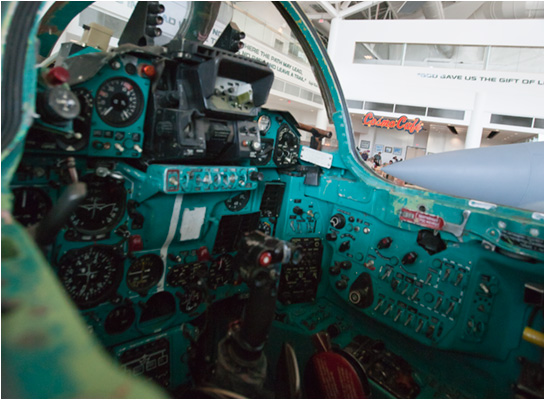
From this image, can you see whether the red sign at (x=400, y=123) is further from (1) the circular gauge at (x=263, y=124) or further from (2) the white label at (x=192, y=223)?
(2) the white label at (x=192, y=223)

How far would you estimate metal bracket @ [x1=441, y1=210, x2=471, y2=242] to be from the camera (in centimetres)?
212

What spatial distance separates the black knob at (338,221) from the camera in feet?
9.80

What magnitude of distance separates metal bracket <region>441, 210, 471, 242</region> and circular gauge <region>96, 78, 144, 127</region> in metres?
2.14

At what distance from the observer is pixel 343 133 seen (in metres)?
2.99

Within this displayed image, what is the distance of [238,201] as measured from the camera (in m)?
2.79

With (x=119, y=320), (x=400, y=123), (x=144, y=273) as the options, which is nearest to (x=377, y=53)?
(x=400, y=123)

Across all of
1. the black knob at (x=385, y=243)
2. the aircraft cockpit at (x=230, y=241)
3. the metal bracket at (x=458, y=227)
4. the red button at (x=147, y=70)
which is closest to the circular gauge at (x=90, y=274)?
the aircraft cockpit at (x=230, y=241)

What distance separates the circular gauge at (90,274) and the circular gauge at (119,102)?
80cm

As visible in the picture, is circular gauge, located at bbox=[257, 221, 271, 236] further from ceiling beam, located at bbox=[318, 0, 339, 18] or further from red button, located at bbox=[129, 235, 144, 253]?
ceiling beam, located at bbox=[318, 0, 339, 18]

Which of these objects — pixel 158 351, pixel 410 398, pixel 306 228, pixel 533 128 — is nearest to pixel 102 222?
pixel 158 351

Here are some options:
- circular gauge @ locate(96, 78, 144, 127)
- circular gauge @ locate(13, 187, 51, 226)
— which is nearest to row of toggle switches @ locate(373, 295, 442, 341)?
circular gauge @ locate(96, 78, 144, 127)

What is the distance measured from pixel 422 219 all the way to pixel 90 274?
7.34ft

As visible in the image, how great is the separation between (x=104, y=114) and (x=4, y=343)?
1650 millimetres

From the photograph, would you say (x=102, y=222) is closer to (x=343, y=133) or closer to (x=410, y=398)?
(x=343, y=133)
